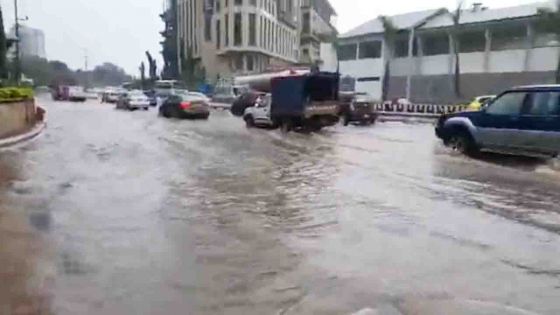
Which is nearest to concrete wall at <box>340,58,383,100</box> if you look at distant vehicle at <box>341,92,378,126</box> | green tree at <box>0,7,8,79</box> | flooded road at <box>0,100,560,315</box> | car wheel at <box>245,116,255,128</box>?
distant vehicle at <box>341,92,378,126</box>

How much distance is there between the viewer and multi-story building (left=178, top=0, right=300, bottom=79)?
8038 centimetres

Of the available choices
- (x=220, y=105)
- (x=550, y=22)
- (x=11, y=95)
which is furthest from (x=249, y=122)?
(x=220, y=105)

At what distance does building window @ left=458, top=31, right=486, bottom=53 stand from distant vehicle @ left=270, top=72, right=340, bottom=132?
2539cm

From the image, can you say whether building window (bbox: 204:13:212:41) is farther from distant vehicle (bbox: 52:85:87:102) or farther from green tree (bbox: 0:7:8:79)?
green tree (bbox: 0:7:8:79)

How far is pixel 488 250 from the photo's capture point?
6.54 meters

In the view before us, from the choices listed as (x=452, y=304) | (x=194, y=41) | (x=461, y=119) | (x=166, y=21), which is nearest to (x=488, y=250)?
(x=452, y=304)

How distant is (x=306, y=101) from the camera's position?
24359 millimetres

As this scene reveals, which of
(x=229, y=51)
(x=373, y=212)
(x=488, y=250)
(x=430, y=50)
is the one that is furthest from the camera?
(x=229, y=51)

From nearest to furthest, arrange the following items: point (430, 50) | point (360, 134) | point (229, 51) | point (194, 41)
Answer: point (360, 134)
point (430, 50)
point (229, 51)
point (194, 41)

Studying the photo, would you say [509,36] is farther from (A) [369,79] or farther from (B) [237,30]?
(B) [237,30]

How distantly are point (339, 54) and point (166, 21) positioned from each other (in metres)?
65.9

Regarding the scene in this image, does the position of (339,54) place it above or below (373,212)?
above

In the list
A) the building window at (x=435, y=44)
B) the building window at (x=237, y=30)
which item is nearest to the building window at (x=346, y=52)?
the building window at (x=435, y=44)

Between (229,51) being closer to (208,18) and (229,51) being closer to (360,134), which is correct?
(208,18)
